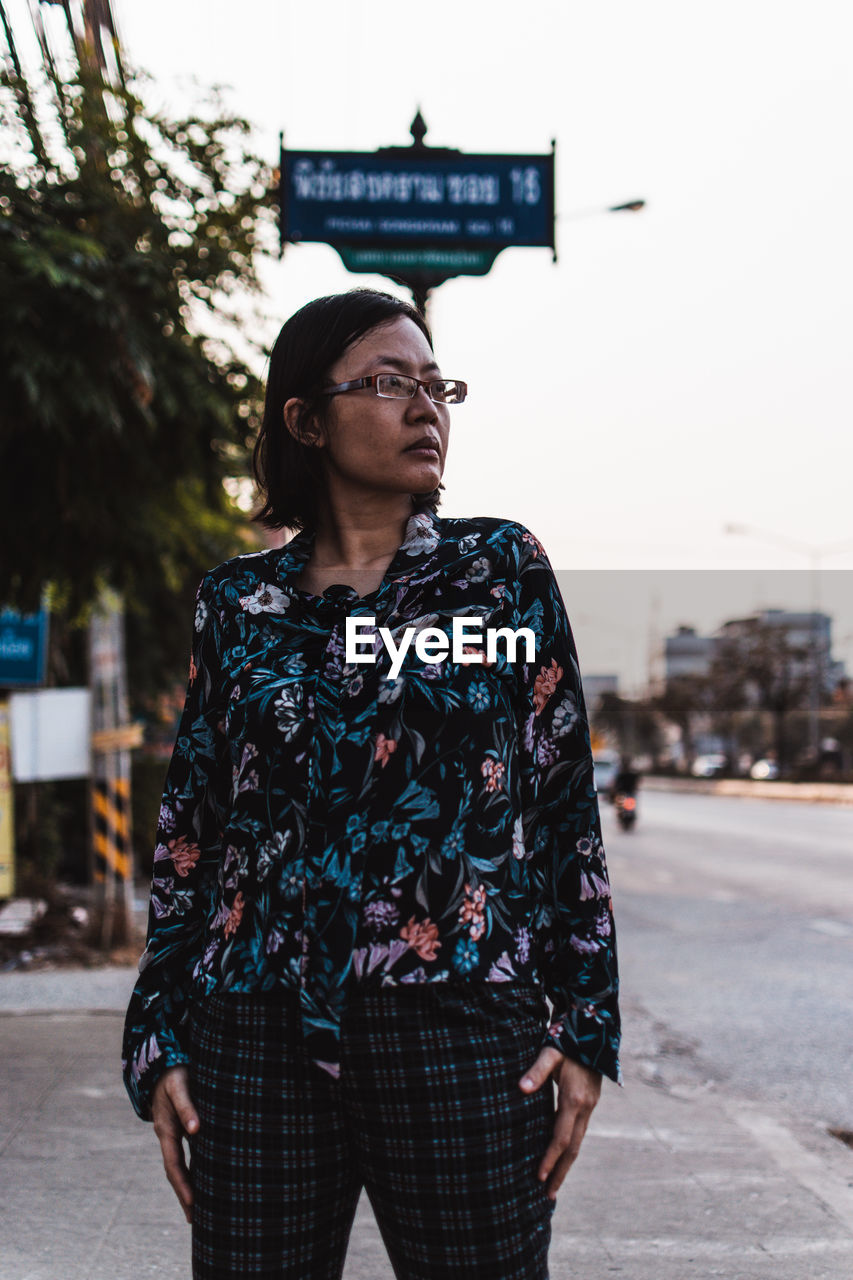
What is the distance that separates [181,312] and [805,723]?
63.9 metres

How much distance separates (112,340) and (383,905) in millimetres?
4143

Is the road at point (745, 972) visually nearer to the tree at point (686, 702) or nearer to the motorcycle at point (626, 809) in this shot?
the motorcycle at point (626, 809)

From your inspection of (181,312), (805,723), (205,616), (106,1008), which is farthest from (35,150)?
(805,723)

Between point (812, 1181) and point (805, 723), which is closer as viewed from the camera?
point (812, 1181)

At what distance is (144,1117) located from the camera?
177 cm

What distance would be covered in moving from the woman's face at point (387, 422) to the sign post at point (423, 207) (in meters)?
4.87

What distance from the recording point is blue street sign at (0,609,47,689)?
9406 millimetres

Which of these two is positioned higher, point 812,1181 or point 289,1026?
point 289,1026

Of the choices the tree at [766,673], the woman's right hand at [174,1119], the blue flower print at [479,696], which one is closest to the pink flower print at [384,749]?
the blue flower print at [479,696]

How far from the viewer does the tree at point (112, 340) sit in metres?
5.14

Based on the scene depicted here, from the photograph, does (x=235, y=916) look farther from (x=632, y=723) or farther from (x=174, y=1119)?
(x=632, y=723)

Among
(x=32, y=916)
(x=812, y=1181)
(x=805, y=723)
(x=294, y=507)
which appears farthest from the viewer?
(x=805, y=723)

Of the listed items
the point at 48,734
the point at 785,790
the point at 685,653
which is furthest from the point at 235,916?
the point at 685,653

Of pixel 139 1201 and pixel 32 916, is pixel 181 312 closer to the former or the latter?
pixel 139 1201
